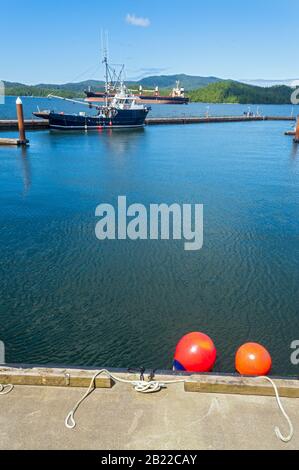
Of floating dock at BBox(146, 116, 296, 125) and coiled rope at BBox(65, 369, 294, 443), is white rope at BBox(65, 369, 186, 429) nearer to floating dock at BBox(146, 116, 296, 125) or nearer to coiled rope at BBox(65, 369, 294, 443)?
coiled rope at BBox(65, 369, 294, 443)

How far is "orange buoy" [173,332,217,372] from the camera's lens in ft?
21.9

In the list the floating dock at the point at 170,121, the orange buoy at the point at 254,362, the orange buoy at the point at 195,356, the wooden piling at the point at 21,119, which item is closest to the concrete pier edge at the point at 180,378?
the orange buoy at the point at 195,356

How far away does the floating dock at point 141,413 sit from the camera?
454 cm

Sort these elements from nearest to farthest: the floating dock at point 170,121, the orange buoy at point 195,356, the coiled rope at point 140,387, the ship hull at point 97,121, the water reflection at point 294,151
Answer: the coiled rope at point 140,387 → the orange buoy at point 195,356 → the water reflection at point 294,151 → the floating dock at point 170,121 → the ship hull at point 97,121

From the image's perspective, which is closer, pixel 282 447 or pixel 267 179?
pixel 282 447

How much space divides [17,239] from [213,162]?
25689mm

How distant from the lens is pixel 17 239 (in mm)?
15422

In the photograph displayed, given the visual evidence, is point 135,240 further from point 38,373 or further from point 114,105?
point 114,105

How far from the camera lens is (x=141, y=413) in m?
4.96

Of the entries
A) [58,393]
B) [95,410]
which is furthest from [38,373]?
[95,410]

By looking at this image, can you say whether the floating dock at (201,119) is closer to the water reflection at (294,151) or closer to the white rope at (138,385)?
the water reflection at (294,151)

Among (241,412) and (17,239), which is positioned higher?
(241,412)

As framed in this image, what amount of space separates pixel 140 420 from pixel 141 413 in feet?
0.43

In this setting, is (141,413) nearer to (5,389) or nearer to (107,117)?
(5,389)
